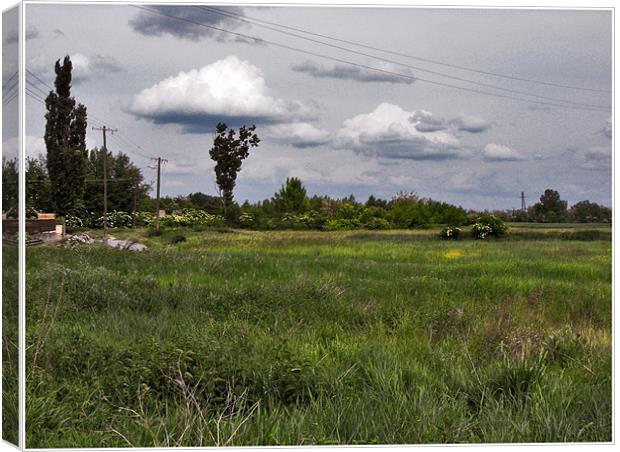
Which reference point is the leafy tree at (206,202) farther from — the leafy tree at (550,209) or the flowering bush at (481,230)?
the leafy tree at (550,209)

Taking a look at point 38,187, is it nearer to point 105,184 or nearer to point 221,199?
point 105,184

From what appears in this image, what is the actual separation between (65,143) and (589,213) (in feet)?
12.9

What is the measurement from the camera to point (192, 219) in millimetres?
5738

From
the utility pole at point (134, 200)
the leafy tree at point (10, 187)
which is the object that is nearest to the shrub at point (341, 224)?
the utility pole at point (134, 200)

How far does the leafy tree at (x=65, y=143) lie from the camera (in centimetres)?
530

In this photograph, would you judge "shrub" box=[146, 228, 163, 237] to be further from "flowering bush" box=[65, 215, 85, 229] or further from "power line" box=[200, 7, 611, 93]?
"power line" box=[200, 7, 611, 93]

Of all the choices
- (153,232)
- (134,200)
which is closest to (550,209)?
(153,232)

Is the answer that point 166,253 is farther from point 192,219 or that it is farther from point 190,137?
point 190,137

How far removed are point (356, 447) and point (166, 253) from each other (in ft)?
6.77

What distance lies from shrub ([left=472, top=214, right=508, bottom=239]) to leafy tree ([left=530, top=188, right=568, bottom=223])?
29 centimetres

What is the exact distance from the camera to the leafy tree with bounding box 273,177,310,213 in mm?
5543

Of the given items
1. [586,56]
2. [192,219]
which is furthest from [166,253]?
[586,56]

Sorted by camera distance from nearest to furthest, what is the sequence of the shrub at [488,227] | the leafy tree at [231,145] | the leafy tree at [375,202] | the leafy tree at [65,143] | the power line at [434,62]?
the leafy tree at [65,143], the power line at [434,62], the leafy tree at [231,145], the leafy tree at [375,202], the shrub at [488,227]

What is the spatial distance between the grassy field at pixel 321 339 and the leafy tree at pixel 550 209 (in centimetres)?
22
